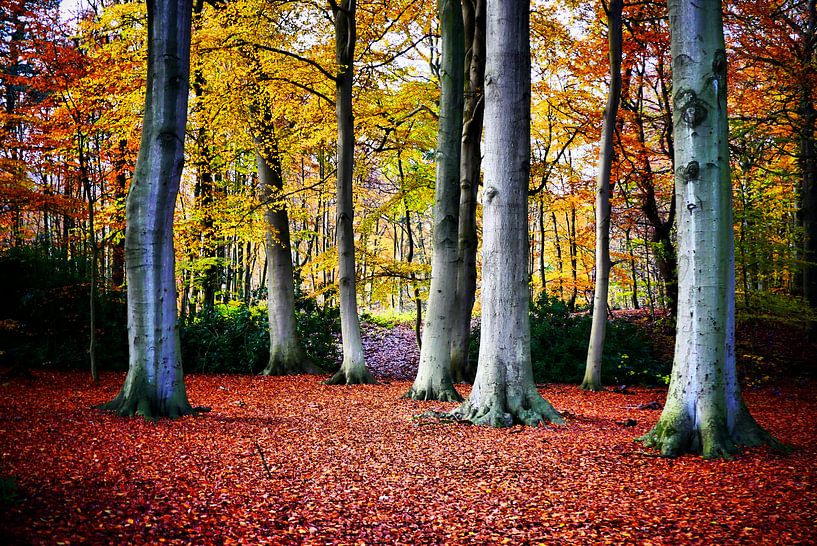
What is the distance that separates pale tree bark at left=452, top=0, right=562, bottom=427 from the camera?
6066mm

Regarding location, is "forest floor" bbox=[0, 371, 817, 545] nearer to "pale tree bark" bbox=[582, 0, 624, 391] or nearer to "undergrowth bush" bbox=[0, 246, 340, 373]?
"pale tree bark" bbox=[582, 0, 624, 391]

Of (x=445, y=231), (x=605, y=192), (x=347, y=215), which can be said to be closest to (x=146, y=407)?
(x=445, y=231)

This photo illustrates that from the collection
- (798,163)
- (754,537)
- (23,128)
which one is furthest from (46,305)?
(798,163)

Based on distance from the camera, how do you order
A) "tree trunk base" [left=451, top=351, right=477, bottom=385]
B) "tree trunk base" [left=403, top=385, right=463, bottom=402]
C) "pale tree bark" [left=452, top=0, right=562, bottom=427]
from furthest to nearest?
"tree trunk base" [left=451, top=351, right=477, bottom=385] < "tree trunk base" [left=403, top=385, right=463, bottom=402] < "pale tree bark" [left=452, top=0, right=562, bottom=427]

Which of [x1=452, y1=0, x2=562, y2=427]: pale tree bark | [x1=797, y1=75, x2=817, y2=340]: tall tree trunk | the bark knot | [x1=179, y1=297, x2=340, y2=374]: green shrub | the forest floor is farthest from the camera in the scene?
[x1=179, y1=297, x2=340, y2=374]: green shrub

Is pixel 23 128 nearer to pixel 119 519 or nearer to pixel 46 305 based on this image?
pixel 46 305

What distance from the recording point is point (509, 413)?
604cm

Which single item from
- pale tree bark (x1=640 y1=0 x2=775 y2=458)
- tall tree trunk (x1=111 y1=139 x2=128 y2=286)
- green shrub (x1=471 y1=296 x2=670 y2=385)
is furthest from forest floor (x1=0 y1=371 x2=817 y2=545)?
tall tree trunk (x1=111 y1=139 x2=128 y2=286)

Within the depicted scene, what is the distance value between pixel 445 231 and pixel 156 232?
432 cm

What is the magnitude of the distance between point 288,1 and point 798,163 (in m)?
12.1

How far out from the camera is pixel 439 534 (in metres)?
2.99

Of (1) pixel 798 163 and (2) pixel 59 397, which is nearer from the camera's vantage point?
(2) pixel 59 397

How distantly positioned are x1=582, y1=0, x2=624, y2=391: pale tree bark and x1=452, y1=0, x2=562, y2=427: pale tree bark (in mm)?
4140

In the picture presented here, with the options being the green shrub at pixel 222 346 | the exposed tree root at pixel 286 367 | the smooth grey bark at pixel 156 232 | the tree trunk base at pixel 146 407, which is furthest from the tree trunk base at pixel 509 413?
the green shrub at pixel 222 346
